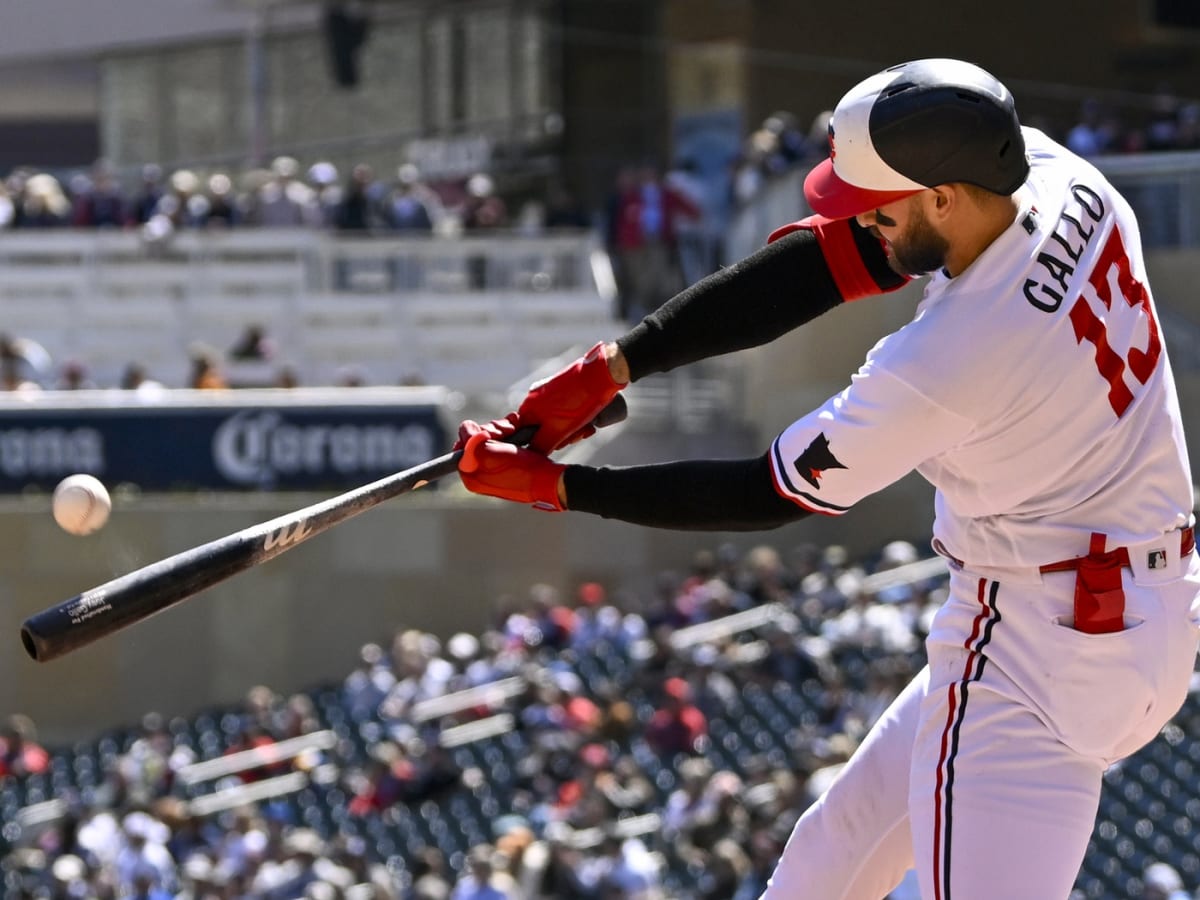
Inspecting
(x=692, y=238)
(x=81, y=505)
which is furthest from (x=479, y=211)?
(x=81, y=505)

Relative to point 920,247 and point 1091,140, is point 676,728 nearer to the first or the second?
point 1091,140

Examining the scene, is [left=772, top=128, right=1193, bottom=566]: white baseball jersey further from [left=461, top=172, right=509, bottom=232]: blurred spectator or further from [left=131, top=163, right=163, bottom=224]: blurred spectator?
[left=131, top=163, right=163, bottom=224]: blurred spectator

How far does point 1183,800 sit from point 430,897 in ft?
10.5

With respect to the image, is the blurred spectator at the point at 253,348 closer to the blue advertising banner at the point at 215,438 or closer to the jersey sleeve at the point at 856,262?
the blue advertising banner at the point at 215,438

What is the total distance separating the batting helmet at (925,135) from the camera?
258cm

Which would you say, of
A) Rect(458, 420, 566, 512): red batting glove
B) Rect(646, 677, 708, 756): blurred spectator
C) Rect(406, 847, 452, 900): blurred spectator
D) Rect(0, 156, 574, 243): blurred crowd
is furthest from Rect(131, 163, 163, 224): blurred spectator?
Rect(458, 420, 566, 512): red batting glove

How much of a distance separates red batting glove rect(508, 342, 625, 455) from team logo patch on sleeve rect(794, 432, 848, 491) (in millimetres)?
522

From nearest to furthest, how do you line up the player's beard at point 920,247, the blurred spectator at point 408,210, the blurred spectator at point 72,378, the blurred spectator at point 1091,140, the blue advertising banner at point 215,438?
the player's beard at point 920,247 → the blue advertising banner at point 215,438 → the blurred spectator at point 1091,140 → the blurred spectator at point 72,378 → the blurred spectator at point 408,210

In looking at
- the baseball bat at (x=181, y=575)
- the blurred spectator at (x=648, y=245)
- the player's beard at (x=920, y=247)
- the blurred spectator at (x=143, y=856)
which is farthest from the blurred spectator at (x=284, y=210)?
the player's beard at (x=920, y=247)

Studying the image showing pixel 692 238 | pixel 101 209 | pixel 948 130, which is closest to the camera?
pixel 948 130

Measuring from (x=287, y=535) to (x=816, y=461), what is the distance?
2.77 ft

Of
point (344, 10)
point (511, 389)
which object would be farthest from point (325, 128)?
point (511, 389)

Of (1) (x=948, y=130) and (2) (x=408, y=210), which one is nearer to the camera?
(1) (x=948, y=130)

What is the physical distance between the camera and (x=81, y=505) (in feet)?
11.2
